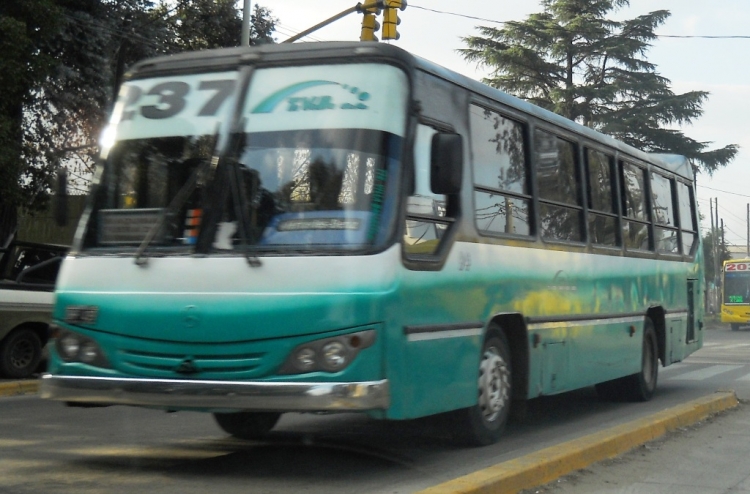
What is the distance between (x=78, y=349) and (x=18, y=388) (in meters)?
5.97

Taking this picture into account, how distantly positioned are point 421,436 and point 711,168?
32.9 meters

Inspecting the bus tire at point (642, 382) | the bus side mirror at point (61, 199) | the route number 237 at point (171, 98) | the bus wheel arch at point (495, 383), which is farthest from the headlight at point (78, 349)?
the bus tire at point (642, 382)

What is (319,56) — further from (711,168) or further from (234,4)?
(711,168)

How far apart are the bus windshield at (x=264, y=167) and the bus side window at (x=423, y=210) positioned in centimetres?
23

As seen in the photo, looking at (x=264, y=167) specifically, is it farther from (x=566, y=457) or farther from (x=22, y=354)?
(x=22, y=354)

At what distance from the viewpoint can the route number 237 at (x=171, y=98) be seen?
6836mm

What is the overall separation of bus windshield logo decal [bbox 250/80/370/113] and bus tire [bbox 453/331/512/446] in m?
2.14

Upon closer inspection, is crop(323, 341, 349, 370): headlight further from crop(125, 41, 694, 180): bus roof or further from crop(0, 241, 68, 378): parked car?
crop(0, 241, 68, 378): parked car

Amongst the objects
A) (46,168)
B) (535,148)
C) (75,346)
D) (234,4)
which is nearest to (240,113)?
(75,346)

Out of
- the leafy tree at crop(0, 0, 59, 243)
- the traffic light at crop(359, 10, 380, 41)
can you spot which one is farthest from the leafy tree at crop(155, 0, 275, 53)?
the traffic light at crop(359, 10, 380, 41)

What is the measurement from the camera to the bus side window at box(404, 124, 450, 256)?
21.8 ft

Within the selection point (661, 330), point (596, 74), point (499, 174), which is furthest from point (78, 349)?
point (596, 74)

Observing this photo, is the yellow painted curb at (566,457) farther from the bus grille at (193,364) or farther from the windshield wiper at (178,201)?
the windshield wiper at (178,201)

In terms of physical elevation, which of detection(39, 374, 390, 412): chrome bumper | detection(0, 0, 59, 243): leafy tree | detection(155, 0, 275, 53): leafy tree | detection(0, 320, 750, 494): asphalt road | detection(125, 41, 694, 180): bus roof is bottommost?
detection(0, 320, 750, 494): asphalt road
